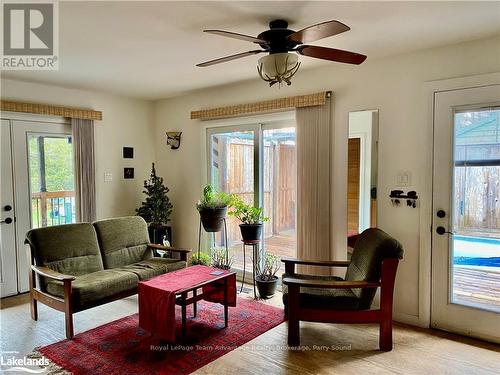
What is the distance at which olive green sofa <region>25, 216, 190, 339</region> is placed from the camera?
291cm

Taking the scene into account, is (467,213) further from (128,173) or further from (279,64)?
(128,173)

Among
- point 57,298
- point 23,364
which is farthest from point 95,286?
point 23,364

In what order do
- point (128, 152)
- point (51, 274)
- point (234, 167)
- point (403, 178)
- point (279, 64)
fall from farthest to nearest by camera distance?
point (128, 152)
point (234, 167)
point (403, 178)
point (51, 274)
point (279, 64)

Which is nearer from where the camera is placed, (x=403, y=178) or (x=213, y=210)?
(x=403, y=178)

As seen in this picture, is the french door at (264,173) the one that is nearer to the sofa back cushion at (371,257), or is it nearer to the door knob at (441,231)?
the sofa back cushion at (371,257)

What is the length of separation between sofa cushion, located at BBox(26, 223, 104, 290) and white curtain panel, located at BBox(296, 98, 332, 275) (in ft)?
7.02

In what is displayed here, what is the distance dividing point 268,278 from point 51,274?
6.78 ft

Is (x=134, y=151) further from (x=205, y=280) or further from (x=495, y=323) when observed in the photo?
(x=495, y=323)

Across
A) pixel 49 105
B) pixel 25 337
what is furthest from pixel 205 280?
pixel 49 105

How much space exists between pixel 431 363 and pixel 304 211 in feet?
5.64

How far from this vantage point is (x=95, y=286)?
2953 millimetres

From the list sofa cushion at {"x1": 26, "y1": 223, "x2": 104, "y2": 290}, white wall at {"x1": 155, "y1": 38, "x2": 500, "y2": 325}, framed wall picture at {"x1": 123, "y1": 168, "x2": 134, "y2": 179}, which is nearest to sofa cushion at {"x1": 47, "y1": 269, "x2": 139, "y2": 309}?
sofa cushion at {"x1": 26, "y1": 223, "x2": 104, "y2": 290}

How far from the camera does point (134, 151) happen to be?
5055 millimetres

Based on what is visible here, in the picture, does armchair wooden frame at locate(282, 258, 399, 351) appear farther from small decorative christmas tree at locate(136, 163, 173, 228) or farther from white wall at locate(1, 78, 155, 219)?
white wall at locate(1, 78, 155, 219)
